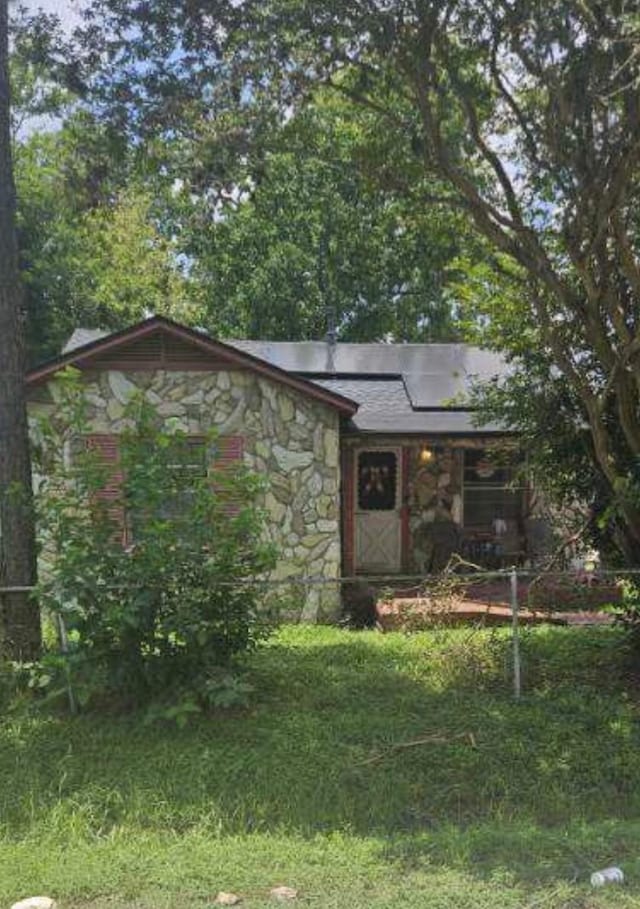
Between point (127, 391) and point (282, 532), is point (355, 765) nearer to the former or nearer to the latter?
point (282, 532)

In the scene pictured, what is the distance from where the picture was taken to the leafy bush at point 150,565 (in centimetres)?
555

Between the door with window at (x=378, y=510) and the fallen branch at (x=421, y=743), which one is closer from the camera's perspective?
the fallen branch at (x=421, y=743)

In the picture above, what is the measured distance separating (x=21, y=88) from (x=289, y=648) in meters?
7.28

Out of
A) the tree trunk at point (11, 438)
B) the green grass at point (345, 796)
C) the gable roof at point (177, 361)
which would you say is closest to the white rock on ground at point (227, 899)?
the green grass at point (345, 796)

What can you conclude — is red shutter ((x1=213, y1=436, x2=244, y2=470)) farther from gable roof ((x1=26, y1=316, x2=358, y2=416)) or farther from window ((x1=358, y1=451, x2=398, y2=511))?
window ((x1=358, y1=451, x2=398, y2=511))

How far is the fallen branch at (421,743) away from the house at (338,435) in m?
3.92

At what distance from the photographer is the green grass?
393 centimetres

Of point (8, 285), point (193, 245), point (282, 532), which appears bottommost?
point (282, 532)

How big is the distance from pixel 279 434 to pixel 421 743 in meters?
6.01

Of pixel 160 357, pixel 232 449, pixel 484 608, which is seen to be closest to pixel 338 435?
pixel 232 449

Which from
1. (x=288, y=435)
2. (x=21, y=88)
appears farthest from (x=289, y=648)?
(x=21, y=88)

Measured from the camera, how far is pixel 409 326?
28.8 metres

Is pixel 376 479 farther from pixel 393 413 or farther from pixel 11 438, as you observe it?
pixel 11 438

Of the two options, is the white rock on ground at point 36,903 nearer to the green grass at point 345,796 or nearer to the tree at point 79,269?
the green grass at point 345,796
